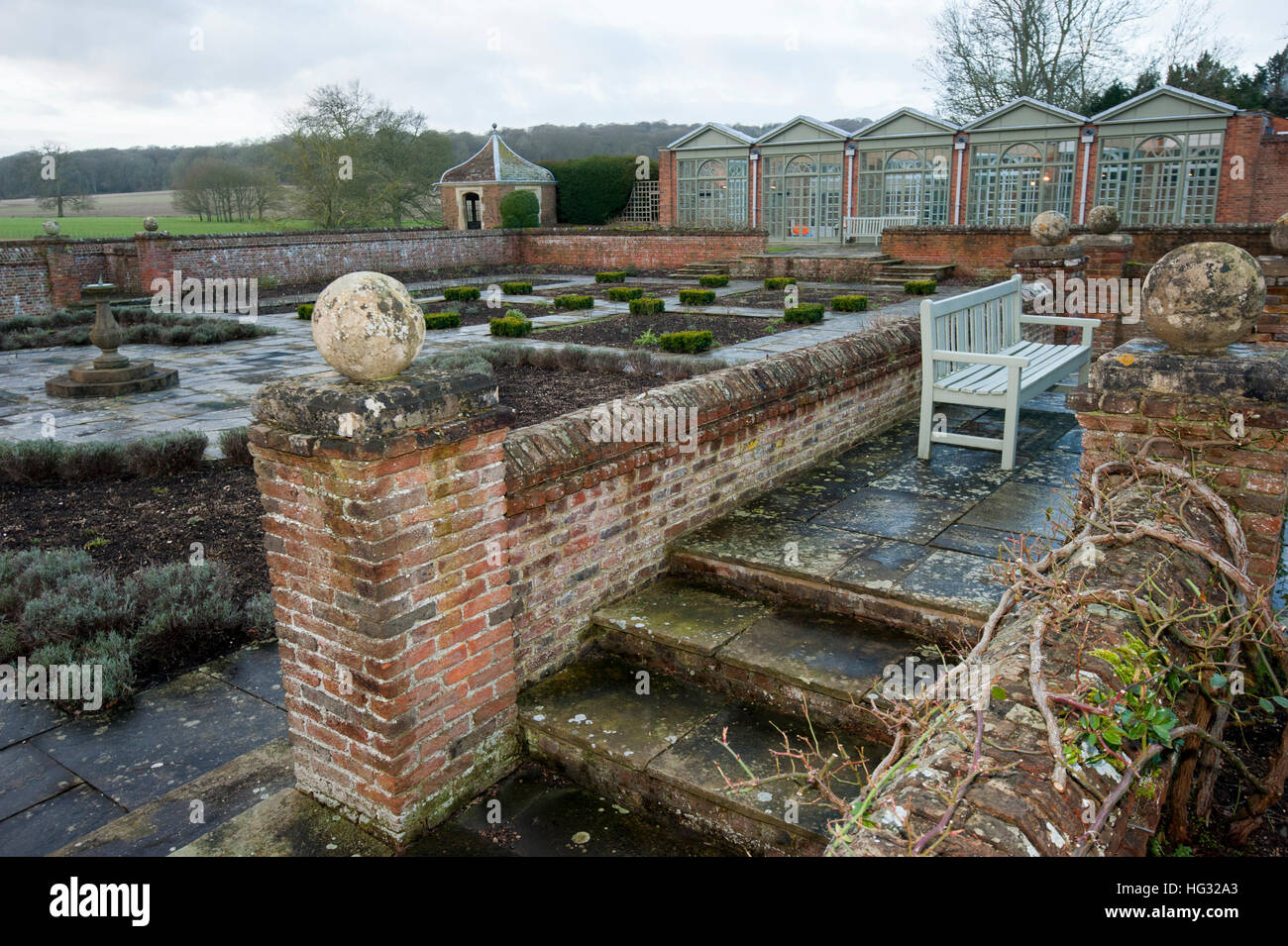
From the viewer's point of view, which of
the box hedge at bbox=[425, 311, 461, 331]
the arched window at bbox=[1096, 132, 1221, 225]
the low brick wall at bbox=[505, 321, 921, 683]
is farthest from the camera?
Result: the arched window at bbox=[1096, 132, 1221, 225]

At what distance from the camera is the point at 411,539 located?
277cm

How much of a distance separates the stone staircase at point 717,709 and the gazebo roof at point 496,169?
32.8m

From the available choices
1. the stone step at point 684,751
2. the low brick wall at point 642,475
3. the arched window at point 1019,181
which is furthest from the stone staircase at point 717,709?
the arched window at point 1019,181

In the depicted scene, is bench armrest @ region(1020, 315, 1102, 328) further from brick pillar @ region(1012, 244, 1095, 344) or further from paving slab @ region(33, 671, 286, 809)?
paving slab @ region(33, 671, 286, 809)

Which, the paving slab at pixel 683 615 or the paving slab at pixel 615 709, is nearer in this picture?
the paving slab at pixel 615 709

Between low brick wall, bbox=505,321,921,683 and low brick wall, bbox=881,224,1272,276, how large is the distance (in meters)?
12.9

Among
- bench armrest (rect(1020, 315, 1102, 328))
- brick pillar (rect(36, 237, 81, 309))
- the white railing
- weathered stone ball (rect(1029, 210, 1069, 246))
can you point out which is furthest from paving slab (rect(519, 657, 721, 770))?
the white railing

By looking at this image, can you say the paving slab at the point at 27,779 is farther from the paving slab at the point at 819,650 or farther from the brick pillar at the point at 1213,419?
the brick pillar at the point at 1213,419

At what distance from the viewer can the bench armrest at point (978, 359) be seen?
5.48 m

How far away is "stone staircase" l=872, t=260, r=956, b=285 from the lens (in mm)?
18891

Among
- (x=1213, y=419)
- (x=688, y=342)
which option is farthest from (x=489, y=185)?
(x=1213, y=419)
